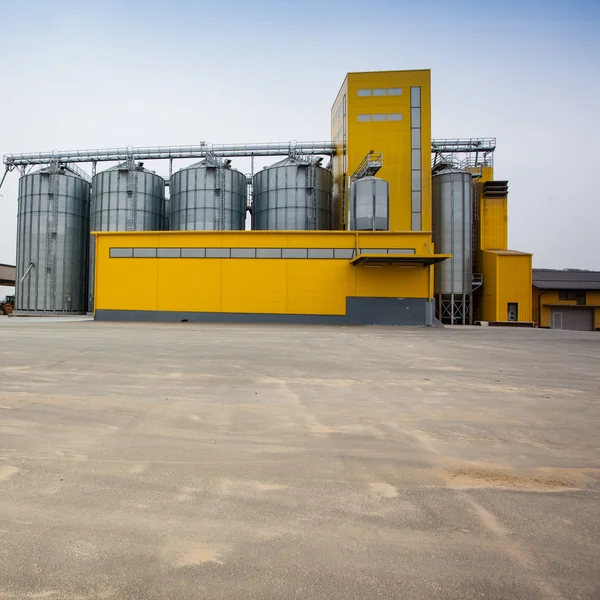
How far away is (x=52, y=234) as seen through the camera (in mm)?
32312

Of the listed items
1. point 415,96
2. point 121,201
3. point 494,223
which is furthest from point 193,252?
point 494,223

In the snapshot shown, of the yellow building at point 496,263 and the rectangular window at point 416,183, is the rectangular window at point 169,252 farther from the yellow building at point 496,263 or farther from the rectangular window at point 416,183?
the yellow building at point 496,263

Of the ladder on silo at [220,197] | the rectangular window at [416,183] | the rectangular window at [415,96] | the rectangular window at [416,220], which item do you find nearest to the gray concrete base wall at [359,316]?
the rectangular window at [416,220]

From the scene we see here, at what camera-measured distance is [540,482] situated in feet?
8.93

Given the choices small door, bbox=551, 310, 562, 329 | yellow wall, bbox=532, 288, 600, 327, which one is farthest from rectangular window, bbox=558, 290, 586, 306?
small door, bbox=551, 310, 562, 329

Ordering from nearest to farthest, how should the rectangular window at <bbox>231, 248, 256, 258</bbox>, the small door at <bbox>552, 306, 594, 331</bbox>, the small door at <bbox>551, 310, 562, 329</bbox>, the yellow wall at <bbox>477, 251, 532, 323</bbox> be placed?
the rectangular window at <bbox>231, 248, 256, 258</bbox>, the yellow wall at <bbox>477, 251, 532, 323</bbox>, the small door at <bbox>551, 310, 562, 329</bbox>, the small door at <bbox>552, 306, 594, 331</bbox>

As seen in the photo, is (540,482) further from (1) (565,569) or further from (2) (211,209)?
(2) (211,209)

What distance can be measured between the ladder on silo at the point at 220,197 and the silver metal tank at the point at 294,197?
3.30 meters

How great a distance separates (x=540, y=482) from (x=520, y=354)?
9.24 metres

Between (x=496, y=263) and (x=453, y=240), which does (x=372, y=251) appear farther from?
(x=496, y=263)

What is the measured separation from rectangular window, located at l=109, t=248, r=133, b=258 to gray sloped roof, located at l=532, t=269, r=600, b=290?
114 ft

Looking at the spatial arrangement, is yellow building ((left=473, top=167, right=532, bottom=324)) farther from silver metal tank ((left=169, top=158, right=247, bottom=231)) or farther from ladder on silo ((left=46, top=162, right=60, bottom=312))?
ladder on silo ((left=46, top=162, right=60, bottom=312))

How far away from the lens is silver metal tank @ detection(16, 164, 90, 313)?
31.9 meters

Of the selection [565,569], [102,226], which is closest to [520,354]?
[565,569]
